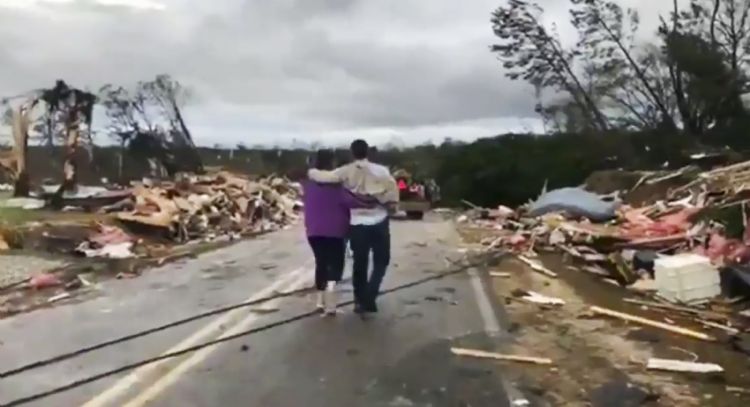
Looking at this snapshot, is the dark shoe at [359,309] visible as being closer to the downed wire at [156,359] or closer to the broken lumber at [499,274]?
the downed wire at [156,359]

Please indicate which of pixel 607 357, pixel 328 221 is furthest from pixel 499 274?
pixel 607 357

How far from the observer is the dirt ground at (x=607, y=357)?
7.18 m

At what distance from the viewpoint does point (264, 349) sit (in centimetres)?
910

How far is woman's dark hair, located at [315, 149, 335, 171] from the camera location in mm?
11055

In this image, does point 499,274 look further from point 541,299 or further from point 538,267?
point 541,299

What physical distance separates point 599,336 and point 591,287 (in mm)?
4744

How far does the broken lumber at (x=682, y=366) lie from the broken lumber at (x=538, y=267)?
767 cm

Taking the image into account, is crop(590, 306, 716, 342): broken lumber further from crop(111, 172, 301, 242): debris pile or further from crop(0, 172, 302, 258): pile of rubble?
crop(111, 172, 301, 242): debris pile

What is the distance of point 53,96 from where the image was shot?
29.5m

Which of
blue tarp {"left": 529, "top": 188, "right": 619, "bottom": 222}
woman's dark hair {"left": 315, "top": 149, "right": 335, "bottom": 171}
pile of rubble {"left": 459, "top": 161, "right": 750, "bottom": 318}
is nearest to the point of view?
woman's dark hair {"left": 315, "top": 149, "right": 335, "bottom": 171}

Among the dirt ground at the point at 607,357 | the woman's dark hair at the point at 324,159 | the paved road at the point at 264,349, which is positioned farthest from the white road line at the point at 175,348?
the dirt ground at the point at 607,357

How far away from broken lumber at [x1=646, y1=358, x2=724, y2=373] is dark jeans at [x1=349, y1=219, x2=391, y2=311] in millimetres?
3469

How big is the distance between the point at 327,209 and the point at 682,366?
4331mm

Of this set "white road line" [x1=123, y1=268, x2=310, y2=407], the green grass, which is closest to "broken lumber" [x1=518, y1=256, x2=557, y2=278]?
"white road line" [x1=123, y1=268, x2=310, y2=407]
